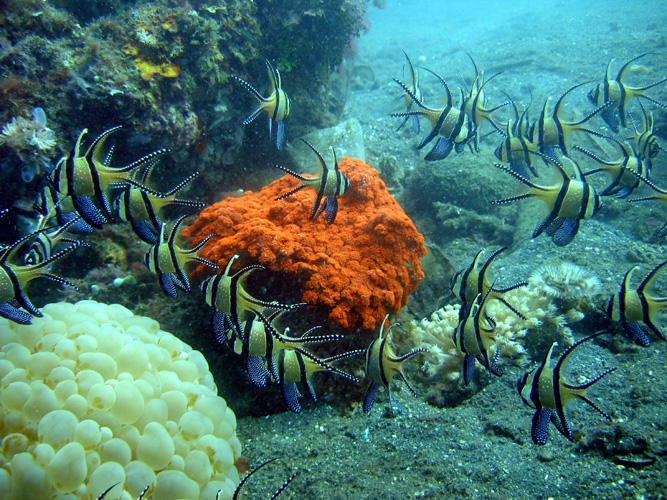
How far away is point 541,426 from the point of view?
2262 millimetres

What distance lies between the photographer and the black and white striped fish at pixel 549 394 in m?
2.15

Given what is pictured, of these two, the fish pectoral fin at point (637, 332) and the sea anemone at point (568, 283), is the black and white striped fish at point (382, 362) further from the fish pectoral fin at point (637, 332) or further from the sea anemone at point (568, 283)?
the sea anemone at point (568, 283)

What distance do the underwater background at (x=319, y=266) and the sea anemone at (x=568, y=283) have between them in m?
0.02

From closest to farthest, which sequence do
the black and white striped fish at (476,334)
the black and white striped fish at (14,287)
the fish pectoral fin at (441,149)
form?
1. the black and white striped fish at (14,287)
2. the black and white striped fish at (476,334)
3. the fish pectoral fin at (441,149)

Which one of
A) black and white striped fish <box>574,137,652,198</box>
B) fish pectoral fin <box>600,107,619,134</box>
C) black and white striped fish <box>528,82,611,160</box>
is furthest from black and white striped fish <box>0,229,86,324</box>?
fish pectoral fin <box>600,107,619,134</box>

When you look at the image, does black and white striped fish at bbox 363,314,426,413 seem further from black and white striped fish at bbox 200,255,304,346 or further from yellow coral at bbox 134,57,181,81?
yellow coral at bbox 134,57,181,81

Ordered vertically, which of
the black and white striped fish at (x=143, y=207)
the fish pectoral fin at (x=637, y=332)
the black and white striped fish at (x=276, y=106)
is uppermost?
the black and white striped fish at (x=276, y=106)

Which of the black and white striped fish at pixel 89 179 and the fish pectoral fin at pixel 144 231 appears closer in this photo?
the black and white striped fish at pixel 89 179

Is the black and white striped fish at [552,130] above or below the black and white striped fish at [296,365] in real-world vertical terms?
above

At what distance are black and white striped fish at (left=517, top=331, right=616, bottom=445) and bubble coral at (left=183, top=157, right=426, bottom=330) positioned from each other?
1.32 m

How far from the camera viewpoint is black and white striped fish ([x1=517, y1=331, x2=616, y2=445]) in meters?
2.15

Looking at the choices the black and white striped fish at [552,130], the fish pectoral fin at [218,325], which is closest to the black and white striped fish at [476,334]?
the fish pectoral fin at [218,325]

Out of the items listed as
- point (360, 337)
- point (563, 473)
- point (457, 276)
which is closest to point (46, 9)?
point (360, 337)

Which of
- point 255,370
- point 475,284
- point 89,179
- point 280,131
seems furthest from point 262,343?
point 280,131
